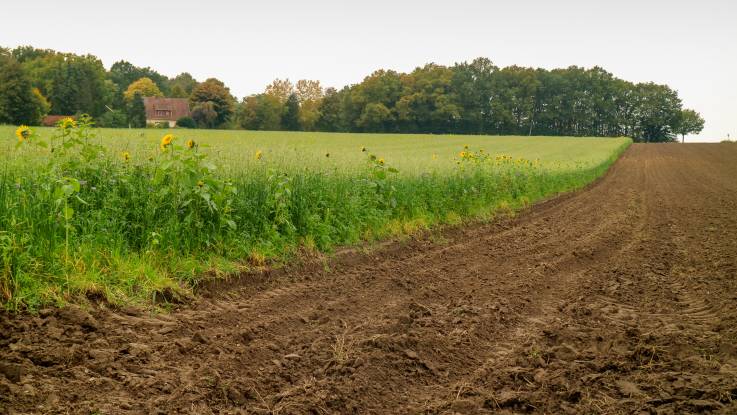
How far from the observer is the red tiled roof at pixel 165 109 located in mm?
70188

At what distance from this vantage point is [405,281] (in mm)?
6816

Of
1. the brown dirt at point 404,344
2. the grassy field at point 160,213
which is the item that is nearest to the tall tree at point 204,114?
the grassy field at point 160,213

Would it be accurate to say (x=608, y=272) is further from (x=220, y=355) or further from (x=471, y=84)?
(x=471, y=84)

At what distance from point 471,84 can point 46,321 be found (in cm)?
9862

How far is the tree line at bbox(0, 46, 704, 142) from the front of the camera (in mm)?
74062

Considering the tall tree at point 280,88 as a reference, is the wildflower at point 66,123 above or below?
below

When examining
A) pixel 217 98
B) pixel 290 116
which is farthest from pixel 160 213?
pixel 290 116

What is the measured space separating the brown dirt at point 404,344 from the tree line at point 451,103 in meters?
56.1

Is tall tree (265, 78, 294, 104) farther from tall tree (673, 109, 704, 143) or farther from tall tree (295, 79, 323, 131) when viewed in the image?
tall tree (673, 109, 704, 143)

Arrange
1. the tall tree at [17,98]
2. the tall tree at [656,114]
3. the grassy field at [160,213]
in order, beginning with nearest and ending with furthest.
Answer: the grassy field at [160,213] → the tall tree at [17,98] → the tall tree at [656,114]

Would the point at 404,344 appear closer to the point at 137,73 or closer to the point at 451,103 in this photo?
the point at 451,103

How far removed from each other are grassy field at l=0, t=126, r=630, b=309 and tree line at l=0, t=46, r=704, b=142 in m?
53.2

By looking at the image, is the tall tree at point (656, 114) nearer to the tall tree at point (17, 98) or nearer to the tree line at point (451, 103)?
the tree line at point (451, 103)

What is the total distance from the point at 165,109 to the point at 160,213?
72.3 meters
